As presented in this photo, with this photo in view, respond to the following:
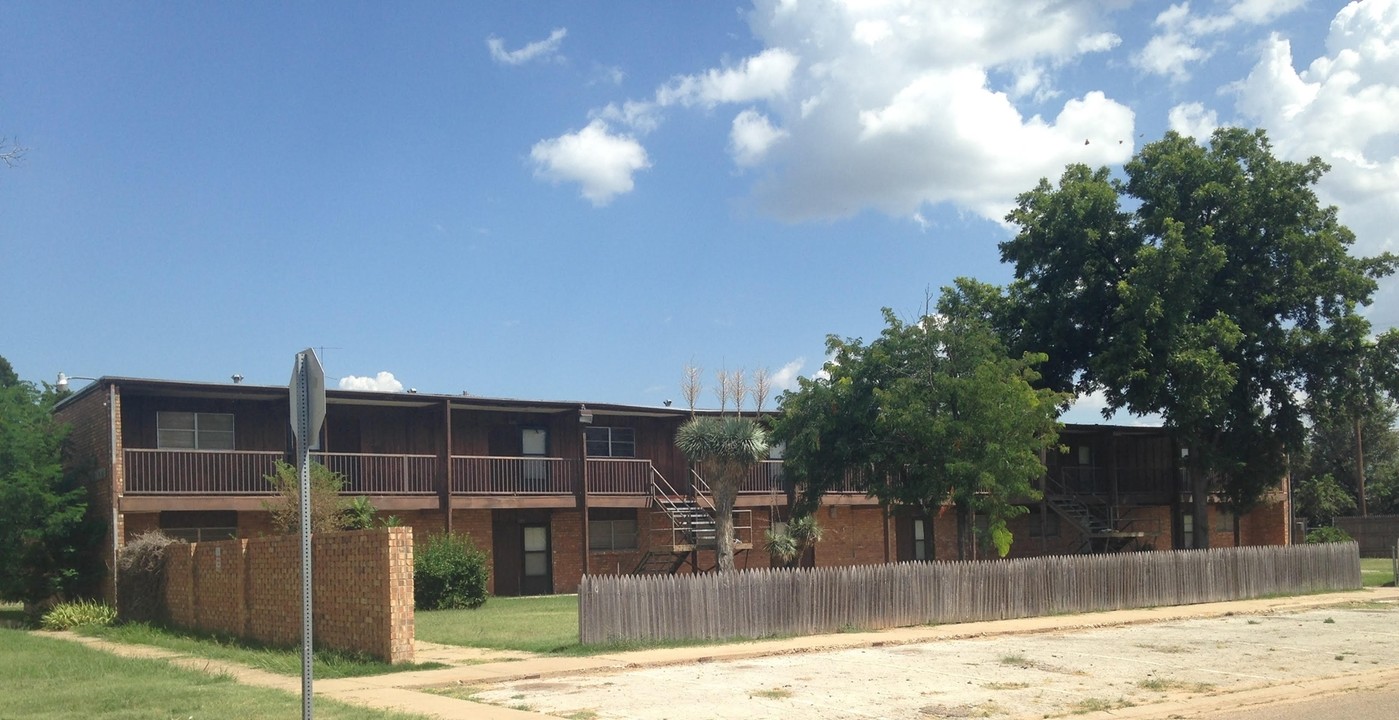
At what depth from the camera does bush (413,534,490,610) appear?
90.1 ft

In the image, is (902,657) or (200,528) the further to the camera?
(200,528)

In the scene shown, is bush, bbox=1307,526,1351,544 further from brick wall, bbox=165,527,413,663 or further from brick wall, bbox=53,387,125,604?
brick wall, bbox=53,387,125,604

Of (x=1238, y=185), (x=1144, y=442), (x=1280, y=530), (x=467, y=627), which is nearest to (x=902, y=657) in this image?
(x=467, y=627)

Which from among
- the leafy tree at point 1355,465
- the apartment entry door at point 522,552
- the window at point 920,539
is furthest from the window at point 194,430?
the leafy tree at point 1355,465

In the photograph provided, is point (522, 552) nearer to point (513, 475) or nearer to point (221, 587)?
Result: point (513, 475)

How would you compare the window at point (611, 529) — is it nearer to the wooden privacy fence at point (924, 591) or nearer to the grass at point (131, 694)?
the wooden privacy fence at point (924, 591)

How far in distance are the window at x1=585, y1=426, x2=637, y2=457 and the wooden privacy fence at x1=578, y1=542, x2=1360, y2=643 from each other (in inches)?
544

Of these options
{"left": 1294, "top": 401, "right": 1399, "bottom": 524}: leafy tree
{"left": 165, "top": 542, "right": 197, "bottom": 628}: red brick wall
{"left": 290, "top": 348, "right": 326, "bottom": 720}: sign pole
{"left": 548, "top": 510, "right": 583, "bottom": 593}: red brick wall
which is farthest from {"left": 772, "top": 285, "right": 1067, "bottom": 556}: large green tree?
{"left": 1294, "top": 401, "right": 1399, "bottom": 524}: leafy tree

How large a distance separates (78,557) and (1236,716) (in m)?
23.3

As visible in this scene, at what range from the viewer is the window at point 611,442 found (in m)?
34.4

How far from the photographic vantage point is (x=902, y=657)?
17188 millimetres

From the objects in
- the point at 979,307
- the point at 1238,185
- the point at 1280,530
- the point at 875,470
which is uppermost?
the point at 1238,185

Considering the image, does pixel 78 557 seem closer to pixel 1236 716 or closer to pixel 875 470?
pixel 875 470

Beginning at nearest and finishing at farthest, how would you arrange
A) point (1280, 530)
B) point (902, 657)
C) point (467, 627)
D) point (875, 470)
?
point (902, 657)
point (467, 627)
point (875, 470)
point (1280, 530)
